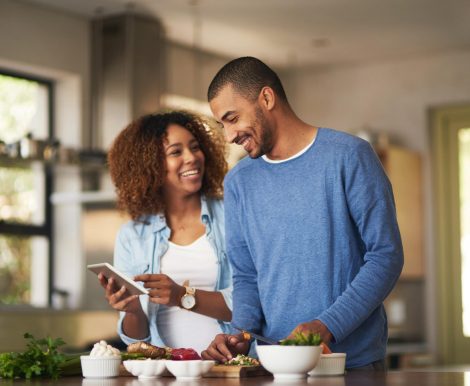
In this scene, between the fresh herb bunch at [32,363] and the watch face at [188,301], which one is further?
the watch face at [188,301]

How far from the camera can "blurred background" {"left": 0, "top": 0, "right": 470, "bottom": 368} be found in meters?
6.36

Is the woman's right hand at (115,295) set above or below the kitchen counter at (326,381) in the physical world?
above

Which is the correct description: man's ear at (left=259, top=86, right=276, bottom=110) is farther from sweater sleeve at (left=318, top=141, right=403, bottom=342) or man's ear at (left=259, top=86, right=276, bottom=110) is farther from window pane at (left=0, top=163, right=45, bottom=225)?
window pane at (left=0, top=163, right=45, bottom=225)

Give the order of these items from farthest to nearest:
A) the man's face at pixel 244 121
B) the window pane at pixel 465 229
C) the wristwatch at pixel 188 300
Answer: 1. the window pane at pixel 465 229
2. the wristwatch at pixel 188 300
3. the man's face at pixel 244 121

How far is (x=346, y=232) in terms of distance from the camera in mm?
2482

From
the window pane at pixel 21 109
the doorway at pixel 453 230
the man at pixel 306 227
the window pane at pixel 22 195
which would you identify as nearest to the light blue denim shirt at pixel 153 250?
the man at pixel 306 227

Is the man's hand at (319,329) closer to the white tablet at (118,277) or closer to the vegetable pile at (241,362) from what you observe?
the vegetable pile at (241,362)

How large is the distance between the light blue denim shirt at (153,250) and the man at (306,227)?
37 cm

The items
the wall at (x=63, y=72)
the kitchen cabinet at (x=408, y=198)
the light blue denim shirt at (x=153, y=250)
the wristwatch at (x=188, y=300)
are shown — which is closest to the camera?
the wristwatch at (x=188, y=300)

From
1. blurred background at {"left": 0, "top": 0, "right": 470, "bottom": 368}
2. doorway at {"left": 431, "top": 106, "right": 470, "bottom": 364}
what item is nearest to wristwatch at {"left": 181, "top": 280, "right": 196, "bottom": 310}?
blurred background at {"left": 0, "top": 0, "right": 470, "bottom": 368}

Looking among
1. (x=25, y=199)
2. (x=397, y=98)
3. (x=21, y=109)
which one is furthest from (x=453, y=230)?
(x=21, y=109)

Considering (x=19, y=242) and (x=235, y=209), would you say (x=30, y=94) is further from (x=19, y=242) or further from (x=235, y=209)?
(x=235, y=209)

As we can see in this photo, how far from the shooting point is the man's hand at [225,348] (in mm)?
2420

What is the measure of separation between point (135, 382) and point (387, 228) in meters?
0.76
